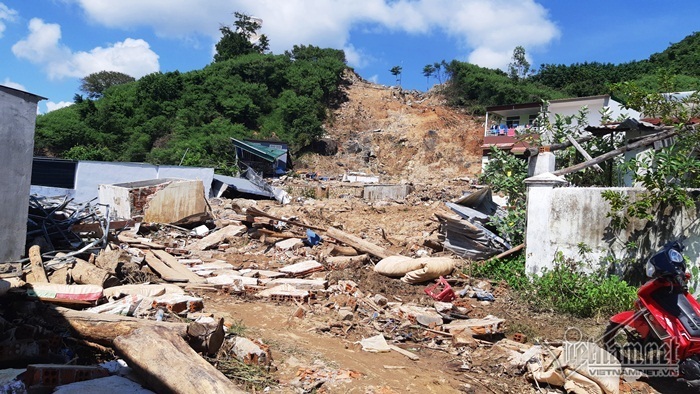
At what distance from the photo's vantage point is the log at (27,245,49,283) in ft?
19.4

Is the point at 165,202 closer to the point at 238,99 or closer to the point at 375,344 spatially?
the point at 375,344

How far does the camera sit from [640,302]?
458 cm

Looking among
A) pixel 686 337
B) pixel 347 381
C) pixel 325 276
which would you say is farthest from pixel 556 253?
pixel 347 381

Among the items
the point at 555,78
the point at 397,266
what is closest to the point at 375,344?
the point at 397,266

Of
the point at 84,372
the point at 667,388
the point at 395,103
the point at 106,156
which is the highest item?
the point at 395,103

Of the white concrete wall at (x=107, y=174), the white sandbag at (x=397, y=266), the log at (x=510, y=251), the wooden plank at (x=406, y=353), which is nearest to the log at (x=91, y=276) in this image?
the wooden plank at (x=406, y=353)

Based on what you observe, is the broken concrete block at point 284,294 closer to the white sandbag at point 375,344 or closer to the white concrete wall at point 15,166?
the white sandbag at point 375,344

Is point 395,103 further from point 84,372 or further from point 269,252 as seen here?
point 84,372

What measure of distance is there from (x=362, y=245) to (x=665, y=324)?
596cm

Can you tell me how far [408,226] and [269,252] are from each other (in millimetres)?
4979

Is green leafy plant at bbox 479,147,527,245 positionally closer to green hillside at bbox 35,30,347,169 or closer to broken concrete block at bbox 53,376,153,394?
broken concrete block at bbox 53,376,153,394

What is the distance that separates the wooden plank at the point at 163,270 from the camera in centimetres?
740

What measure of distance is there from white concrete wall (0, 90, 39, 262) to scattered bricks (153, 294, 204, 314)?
2447 millimetres

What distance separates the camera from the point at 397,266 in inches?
318
